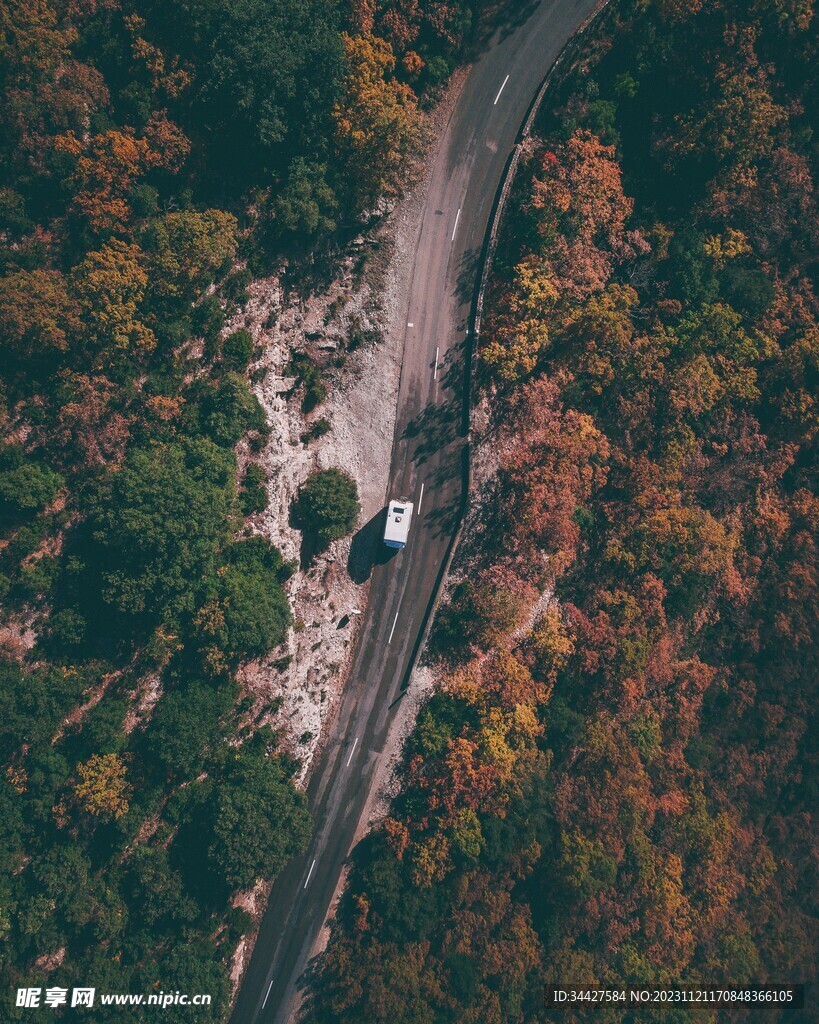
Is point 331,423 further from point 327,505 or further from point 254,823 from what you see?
point 254,823

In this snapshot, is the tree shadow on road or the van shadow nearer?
the tree shadow on road

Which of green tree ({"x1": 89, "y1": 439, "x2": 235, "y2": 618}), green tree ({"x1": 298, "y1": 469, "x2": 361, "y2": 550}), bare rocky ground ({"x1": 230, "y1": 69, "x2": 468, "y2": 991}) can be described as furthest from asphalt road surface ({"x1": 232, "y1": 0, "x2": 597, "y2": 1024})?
green tree ({"x1": 89, "y1": 439, "x2": 235, "y2": 618})

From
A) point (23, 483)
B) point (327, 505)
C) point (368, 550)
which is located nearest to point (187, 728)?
point (327, 505)

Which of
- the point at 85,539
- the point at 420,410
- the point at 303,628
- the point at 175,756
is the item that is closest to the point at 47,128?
the point at 85,539

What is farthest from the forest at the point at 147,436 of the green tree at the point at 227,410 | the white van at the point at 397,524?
the white van at the point at 397,524

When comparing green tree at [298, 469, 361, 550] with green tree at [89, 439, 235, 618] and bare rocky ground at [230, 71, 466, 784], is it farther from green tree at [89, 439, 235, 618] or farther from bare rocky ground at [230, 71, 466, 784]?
green tree at [89, 439, 235, 618]

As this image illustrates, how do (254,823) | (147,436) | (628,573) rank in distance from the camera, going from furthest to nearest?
(628,573) → (147,436) → (254,823)
